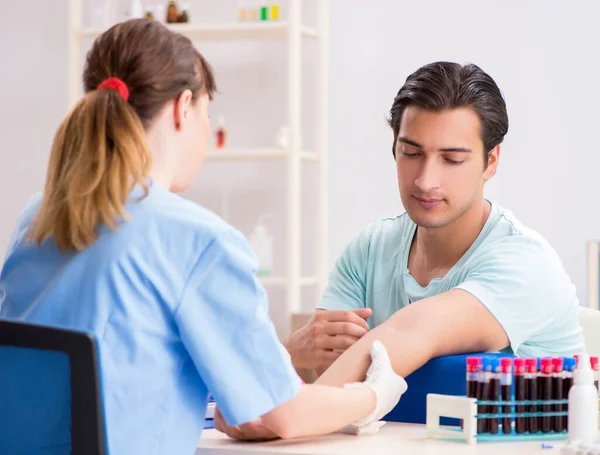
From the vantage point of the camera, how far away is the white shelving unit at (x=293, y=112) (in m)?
3.80

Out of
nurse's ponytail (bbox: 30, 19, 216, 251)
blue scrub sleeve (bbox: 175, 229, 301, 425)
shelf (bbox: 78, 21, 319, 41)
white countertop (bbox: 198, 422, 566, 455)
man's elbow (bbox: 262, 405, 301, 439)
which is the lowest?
white countertop (bbox: 198, 422, 566, 455)

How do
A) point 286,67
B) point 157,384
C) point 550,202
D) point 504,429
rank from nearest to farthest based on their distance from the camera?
1. point 157,384
2. point 504,429
3. point 550,202
4. point 286,67

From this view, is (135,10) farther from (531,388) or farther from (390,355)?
(531,388)

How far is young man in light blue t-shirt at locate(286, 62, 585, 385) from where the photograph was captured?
1611mm

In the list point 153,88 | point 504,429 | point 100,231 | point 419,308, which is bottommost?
point 504,429

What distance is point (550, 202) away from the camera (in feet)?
12.4

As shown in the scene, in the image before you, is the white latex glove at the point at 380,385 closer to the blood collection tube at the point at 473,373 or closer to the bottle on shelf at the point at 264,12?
the blood collection tube at the point at 473,373

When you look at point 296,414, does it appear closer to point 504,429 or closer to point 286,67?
point 504,429

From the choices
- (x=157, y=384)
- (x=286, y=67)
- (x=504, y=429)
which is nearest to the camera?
(x=157, y=384)

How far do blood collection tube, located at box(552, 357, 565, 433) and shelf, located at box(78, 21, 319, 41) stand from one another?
8.50ft

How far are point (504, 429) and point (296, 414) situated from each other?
331 mm

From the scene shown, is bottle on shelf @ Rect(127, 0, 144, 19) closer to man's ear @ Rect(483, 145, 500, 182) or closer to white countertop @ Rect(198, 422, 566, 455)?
man's ear @ Rect(483, 145, 500, 182)

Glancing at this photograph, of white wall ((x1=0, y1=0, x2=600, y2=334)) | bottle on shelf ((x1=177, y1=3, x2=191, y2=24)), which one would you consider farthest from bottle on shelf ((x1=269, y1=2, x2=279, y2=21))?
bottle on shelf ((x1=177, y1=3, x2=191, y2=24))

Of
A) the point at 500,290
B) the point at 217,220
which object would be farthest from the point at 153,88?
the point at 500,290
